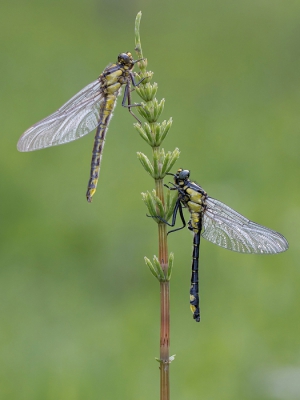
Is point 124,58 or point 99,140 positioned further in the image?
point 124,58

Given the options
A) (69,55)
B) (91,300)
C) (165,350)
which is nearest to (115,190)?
(91,300)

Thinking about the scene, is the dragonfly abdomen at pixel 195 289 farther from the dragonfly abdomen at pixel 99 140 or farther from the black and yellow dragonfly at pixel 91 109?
the black and yellow dragonfly at pixel 91 109

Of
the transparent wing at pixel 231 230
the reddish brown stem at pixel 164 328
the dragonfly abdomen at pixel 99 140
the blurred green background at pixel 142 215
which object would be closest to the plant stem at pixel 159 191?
the reddish brown stem at pixel 164 328

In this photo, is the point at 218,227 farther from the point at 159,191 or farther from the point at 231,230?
the point at 159,191

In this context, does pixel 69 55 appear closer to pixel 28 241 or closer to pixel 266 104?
pixel 266 104

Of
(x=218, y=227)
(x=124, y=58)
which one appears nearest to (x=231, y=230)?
(x=218, y=227)

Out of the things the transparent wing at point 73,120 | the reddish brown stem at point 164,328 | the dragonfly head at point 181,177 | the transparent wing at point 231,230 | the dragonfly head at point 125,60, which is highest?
the dragonfly head at point 125,60
